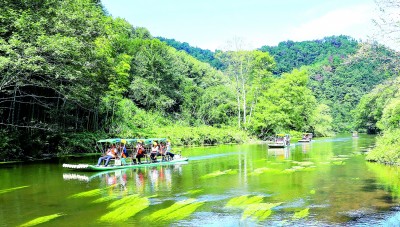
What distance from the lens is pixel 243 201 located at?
42.2ft

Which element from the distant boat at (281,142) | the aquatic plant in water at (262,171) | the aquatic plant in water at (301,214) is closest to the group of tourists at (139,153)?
the aquatic plant in water at (262,171)

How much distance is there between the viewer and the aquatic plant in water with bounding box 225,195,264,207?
1239 cm

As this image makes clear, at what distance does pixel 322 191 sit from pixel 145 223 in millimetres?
7653

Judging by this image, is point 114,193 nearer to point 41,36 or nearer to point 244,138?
point 41,36

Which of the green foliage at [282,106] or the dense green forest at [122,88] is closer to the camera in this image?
the dense green forest at [122,88]

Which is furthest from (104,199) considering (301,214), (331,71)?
(331,71)

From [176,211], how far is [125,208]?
158cm

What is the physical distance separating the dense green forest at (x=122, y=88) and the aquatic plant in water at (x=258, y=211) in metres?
7.69

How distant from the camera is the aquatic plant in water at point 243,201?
12.4 m

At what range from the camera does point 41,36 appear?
74.2 ft

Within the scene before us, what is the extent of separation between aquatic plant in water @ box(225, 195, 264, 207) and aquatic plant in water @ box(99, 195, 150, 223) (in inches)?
107

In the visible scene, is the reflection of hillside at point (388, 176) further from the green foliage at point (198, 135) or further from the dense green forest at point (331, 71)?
the dense green forest at point (331, 71)

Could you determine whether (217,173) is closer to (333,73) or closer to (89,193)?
(89,193)

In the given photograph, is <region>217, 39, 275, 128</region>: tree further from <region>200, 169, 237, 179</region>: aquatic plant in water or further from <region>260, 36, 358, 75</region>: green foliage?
<region>260, 36, 358, 75</region>: green foliage
